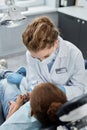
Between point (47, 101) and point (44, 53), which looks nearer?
point (47, 101)

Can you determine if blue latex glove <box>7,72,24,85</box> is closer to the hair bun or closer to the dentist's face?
the dentist's face

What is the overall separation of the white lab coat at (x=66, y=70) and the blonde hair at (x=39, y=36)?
20cm

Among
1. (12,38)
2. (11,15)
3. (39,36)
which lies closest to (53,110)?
(39,36)

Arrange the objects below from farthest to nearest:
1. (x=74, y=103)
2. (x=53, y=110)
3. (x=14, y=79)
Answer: (x=14, y=79) → (x=53, y=110) → (x=74, y=103)

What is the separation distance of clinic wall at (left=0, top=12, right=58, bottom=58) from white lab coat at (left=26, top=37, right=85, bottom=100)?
51.3 inches

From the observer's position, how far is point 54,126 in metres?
0.93

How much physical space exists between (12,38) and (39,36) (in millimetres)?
1676

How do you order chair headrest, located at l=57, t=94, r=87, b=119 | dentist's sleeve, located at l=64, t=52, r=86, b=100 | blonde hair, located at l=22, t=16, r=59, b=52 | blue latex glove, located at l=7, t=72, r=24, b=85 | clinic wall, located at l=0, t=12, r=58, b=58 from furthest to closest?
1. clinic wall, located at l=0, t=12, r=58, b=58
2. blue latex glove, located at l=7, t=72, r=24, b=85
3. dentist's sleeve, located at l=64, t=52, r=86, b=100
4. blonde hair, located at l=22, t=16, r=59, b=52
5. chair headrest, located at l=57, t=94, r=87, b=119

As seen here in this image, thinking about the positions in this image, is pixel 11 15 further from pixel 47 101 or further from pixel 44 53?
pixel 47 101

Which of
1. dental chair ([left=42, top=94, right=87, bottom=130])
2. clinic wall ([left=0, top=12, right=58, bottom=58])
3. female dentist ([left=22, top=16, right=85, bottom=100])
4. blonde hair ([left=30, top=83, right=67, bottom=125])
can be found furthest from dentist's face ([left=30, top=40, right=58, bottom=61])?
clinic wall ([left=0, top=12, right=58, bottom=58])

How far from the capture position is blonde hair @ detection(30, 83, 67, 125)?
89cm

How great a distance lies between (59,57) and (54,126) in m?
0.64

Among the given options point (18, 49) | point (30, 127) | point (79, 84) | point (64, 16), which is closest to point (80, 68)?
point (79, 84)

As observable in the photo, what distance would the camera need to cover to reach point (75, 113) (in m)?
0.72
